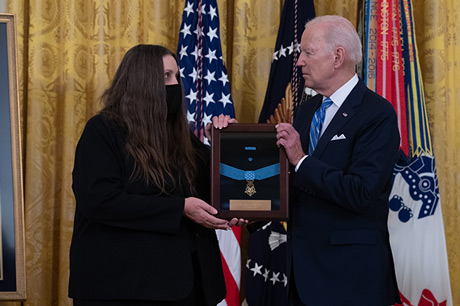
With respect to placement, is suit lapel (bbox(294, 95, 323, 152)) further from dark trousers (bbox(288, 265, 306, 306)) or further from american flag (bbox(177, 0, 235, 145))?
american flag (bbox(177, 0, 235, 145))

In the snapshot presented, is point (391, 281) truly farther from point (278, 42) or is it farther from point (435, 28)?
point (435, 28)

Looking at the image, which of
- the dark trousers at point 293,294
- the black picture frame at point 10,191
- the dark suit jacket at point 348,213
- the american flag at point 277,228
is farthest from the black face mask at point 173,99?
the american flag at point 277,228

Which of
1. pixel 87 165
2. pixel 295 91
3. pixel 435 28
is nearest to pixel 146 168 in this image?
pixel 87 165

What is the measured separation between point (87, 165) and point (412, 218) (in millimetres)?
2345

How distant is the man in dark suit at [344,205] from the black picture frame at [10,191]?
1.70 meters

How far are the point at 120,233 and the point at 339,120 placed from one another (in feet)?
3.28

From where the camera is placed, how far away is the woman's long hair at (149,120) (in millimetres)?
2150

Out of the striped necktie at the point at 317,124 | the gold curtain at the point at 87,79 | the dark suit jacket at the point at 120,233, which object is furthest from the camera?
the gold curtain at the point at 87,79

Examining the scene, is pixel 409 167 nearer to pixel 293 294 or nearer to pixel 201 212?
pixel 293 294

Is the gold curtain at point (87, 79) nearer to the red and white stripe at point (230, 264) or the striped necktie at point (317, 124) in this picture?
the red and white stripe at point (230, 264)

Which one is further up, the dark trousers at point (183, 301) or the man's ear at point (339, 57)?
the man's ear at point (339, 57)

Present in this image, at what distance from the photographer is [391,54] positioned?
371 centimetres

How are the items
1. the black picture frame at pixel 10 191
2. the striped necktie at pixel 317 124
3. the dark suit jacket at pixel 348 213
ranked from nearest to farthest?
the dark suit jacket at pixel 348 213, the striped necktie at pixel 317 124, the black picture frame at pixel 10 191

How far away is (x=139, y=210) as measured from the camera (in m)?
2.07
